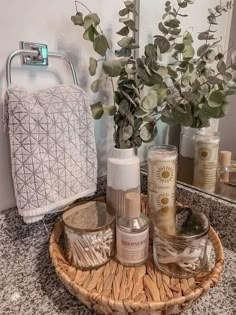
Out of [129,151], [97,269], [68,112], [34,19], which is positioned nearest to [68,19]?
[34,19]

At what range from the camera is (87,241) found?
0.59 metres

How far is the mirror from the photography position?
799 mm

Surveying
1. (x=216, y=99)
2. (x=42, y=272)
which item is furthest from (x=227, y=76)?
(x=42, y=272)

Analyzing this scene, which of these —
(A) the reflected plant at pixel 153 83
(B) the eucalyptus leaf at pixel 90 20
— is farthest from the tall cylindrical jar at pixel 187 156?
(B) the eucalyptus leaf at pixel 90 20

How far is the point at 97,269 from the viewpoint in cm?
61

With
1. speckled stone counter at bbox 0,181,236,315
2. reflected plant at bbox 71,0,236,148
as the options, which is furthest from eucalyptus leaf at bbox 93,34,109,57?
speckled stone counter at bbox 0,181,236,315

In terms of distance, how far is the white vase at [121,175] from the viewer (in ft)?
2.09

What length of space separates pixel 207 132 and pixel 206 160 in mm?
90

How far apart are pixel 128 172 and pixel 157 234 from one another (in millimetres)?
155

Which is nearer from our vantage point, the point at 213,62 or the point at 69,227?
the point at 69,227

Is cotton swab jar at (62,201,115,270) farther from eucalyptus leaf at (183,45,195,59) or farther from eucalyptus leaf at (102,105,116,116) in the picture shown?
eucalyptus leaf at (183,45,195,59)

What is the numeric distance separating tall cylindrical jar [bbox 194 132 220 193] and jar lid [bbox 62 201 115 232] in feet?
0.99

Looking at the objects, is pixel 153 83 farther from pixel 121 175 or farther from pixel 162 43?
pixel 121 175

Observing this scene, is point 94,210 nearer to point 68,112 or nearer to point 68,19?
point 68,112
